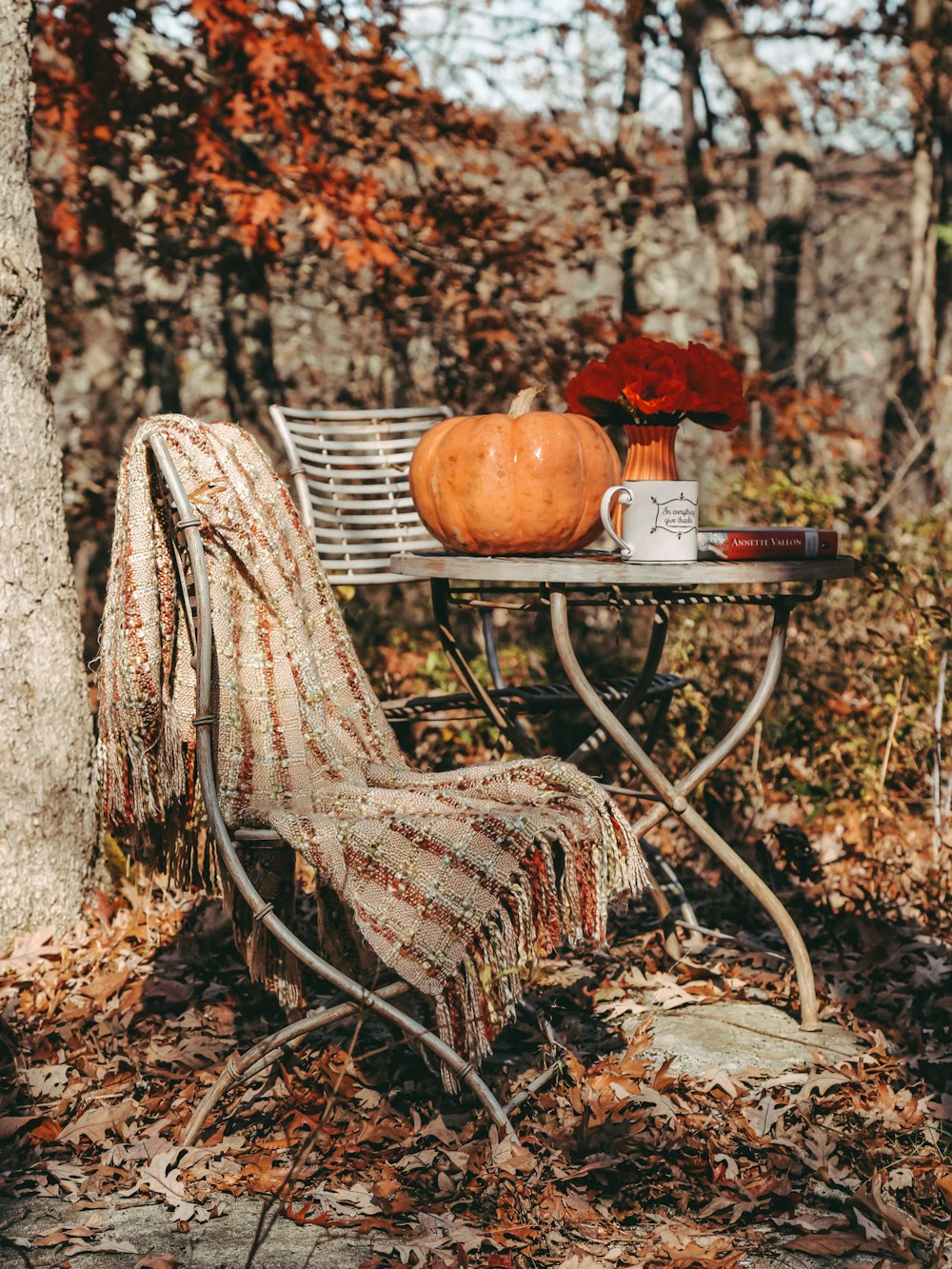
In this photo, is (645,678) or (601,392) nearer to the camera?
(601,392)

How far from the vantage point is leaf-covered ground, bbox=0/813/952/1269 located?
2217 millimetres

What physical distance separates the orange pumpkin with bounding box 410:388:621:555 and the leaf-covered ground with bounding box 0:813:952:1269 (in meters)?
1.21

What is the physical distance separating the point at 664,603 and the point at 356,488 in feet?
4.59

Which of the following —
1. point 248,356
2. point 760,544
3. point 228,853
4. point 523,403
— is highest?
point 248,356

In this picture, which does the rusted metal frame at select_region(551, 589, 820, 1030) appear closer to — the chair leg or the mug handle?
the mug handle

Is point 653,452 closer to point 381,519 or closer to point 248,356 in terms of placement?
point 381,519

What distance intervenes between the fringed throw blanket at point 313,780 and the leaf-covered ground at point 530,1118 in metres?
0.32

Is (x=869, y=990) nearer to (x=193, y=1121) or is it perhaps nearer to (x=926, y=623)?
(x=926, y=623)

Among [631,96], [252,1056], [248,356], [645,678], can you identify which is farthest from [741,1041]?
[631,96]

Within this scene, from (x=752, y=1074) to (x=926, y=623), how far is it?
75.9 inches

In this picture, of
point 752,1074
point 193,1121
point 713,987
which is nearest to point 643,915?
point 713,987

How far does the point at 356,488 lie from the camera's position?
160 inches

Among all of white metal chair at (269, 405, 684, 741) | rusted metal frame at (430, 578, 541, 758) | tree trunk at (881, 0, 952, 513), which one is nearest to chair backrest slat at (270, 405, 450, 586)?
white metal chair at (269, 405, 684, 741)

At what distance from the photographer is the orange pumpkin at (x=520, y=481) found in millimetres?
2941
